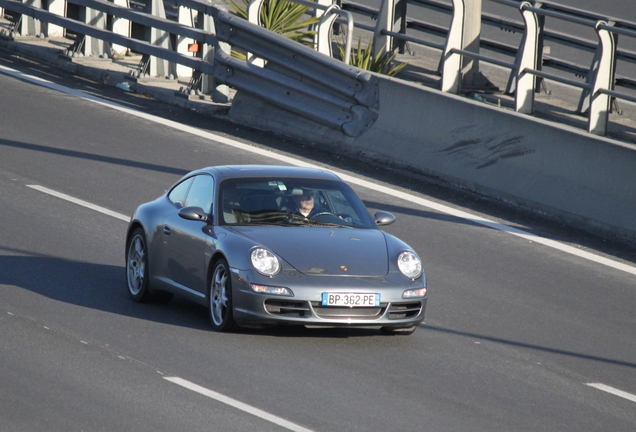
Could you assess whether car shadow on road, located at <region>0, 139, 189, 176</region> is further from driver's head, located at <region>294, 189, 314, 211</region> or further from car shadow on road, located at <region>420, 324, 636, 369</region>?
car shadow on road, located at <region>420, 324, 636, 369</region>

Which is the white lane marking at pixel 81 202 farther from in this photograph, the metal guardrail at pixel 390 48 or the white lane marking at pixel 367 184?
the metal guardrail at pixel 390 48

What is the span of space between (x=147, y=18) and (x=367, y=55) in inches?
182

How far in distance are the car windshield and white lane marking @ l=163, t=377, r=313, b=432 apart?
225 centimetres

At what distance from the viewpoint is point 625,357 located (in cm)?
941

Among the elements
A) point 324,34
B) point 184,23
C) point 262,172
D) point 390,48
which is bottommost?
point 262,172

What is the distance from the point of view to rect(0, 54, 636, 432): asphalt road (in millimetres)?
7203

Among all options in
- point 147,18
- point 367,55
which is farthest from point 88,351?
point 147,18

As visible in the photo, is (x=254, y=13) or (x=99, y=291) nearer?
(x=99, y=291)

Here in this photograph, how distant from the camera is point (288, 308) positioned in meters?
8.75

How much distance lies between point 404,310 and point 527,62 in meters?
6.53

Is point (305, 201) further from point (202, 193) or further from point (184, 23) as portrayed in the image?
point (184, 23)

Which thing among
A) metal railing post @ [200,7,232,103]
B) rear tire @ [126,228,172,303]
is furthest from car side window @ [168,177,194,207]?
metal railing post @ [200,7,232,103]

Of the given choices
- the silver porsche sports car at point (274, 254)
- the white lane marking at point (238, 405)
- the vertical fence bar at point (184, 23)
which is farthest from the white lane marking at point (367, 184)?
the white lane marking at point (238, 405)

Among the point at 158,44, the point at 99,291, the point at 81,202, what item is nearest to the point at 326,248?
the point at 99,291
